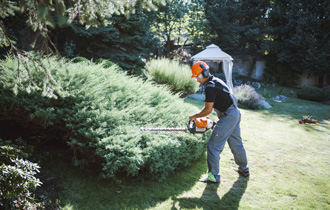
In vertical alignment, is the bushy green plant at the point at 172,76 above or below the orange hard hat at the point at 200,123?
above

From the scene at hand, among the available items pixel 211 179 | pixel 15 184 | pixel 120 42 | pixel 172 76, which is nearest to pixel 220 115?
pixel 211 179

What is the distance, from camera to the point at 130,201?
9.74ft

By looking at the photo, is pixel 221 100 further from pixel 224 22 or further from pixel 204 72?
pixel 224 22

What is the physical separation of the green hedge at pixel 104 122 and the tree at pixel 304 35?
18600 millimetres

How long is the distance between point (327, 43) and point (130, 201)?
68.6 feet

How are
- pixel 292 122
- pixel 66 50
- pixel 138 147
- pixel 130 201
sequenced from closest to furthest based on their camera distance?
pixel 130 201, pixel 138 147, pixel 292 122, pixel 66 50

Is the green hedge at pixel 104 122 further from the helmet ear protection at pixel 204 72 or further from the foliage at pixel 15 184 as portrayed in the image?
the helmet ear protection at pixel 204 72

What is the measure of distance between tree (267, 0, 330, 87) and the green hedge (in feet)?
61.0

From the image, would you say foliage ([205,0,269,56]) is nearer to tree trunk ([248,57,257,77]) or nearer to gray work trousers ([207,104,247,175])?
tree trunk ([248,57,257,77])

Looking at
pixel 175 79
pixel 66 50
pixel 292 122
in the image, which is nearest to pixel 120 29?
pixel 66 50

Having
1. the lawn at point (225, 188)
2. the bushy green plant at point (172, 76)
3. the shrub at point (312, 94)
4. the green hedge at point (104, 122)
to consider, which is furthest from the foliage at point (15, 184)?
the shrub at point (312, 94)

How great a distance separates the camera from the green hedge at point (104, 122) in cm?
308

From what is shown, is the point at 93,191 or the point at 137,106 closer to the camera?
the point at 93,191

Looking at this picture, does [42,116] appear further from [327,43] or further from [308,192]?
[327,43]
